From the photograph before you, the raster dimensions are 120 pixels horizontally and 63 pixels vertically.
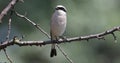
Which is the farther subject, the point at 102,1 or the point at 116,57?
the point at 116,57

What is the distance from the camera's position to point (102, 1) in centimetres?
1427

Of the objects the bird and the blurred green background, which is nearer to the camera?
the bird

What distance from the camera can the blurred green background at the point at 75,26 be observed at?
44.3 feet

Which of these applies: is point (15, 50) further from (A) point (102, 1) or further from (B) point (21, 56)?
(A) point (102, 1)

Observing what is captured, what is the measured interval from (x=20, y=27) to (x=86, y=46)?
1832 millimetres

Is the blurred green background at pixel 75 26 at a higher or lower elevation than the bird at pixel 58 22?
lower

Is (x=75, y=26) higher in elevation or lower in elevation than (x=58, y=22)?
lower

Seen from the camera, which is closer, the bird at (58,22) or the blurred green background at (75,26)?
the bird at (58,22)

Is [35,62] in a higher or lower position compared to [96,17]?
lower

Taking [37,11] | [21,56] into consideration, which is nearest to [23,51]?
[21,56]

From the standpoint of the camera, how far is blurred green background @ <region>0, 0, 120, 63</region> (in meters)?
13.5

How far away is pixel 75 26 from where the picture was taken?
45.8ft

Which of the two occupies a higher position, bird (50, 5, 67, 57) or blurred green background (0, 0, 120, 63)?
bird (50, 5, 67, 57)

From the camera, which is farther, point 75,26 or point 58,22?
point 75,26
